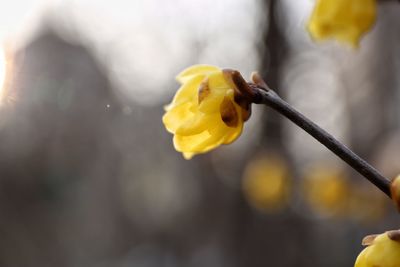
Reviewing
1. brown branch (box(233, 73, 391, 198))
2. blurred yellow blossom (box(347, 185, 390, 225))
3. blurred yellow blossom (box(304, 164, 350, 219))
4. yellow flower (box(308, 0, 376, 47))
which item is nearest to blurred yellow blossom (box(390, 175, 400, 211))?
brown branch (box(233, 73, 391, 198))

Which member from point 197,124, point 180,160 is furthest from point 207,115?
point 180,160

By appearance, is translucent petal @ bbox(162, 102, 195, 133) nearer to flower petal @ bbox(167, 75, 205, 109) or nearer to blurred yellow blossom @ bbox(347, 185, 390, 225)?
flower petal @ bbox(167, 75, 205, 109)

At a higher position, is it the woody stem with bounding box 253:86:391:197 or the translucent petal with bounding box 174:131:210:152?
the translucent petal with bounding box 174:131:210:152

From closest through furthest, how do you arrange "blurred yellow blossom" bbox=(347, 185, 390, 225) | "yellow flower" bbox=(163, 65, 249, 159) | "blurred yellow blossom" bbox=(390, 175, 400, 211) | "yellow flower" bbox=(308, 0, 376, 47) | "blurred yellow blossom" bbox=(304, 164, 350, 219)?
"blurred yellow blossom" bbox=(390, 175, 400, 211), "yellow flower" bbox=(163, 65, 249, 159), "yellow flower" bbox=(308, 0, 376, 47), "blurred yellow blossom" bbox=(347, 185, 390, 225), "blurred yellow blossom" bbox=(304, 164, 350, 219)

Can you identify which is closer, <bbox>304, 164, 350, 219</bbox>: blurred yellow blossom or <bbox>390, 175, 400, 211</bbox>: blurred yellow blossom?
<bbox>390, 175, 400, 211</bbox>: blurred yellow blossom

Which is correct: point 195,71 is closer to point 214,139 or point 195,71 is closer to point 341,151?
point 214,139

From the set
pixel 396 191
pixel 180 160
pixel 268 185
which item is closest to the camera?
pixel 396 191

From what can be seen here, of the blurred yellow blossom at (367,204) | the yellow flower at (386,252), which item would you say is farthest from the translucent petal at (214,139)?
the blurred yellow blossom at (367,204)

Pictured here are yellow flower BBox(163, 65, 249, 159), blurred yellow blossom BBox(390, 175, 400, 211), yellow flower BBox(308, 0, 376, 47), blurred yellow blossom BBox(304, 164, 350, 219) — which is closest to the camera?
blurred yellow blossom BBox(390, 175, 400, 211)
